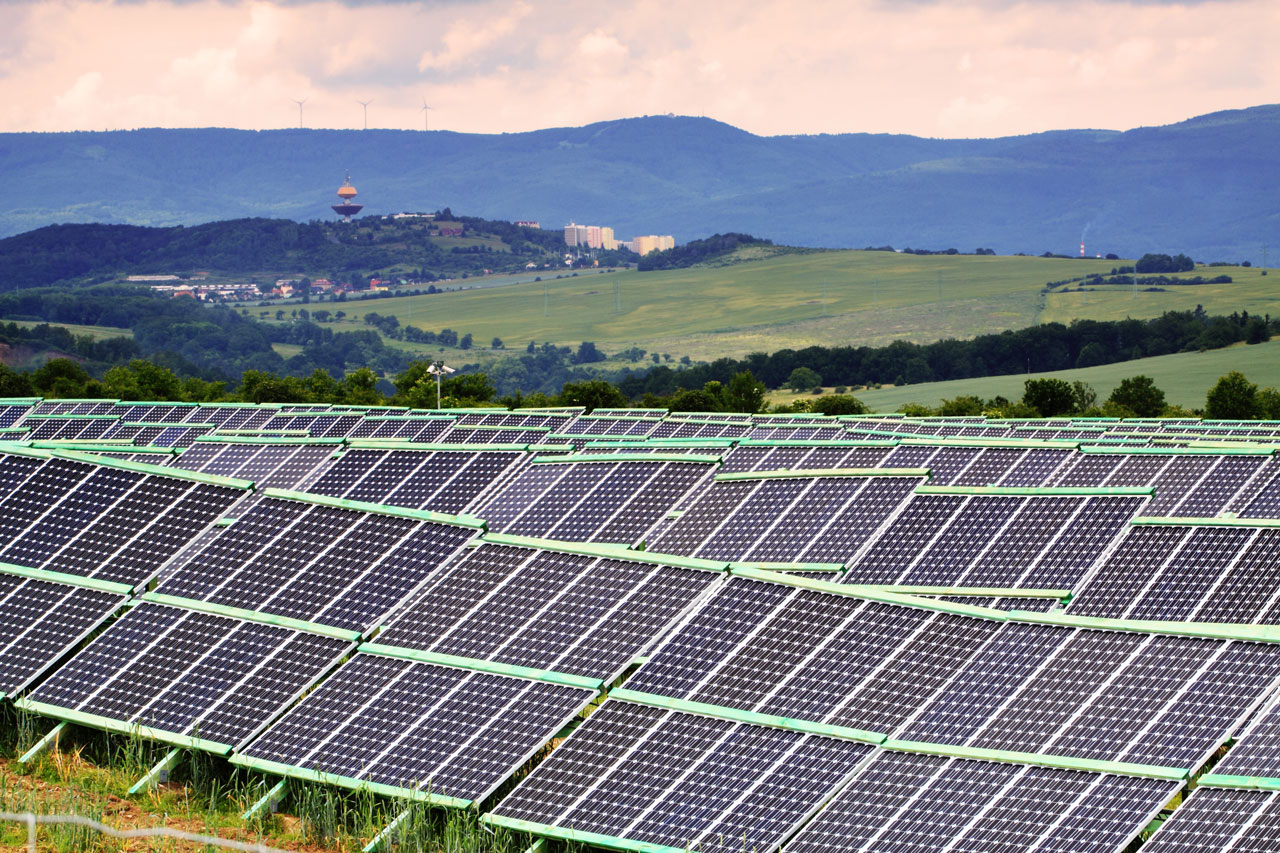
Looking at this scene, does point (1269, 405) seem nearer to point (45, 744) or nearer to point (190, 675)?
point (190, 675)

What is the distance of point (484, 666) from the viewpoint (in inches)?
794

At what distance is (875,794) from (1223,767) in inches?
172

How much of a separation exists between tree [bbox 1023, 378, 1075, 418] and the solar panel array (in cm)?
7502

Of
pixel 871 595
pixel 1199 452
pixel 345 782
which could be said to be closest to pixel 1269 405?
pixel 1199 452

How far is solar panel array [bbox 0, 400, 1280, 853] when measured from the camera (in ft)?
56.9

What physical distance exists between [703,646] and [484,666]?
334cm

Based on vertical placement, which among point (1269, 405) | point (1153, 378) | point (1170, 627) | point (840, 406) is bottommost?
point (1153, 378)

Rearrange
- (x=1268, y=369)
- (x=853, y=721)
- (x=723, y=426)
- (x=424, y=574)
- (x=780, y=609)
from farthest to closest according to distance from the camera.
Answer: (x=1268, y=369)
(x=723, y=426)
(x=424, y=574)
(x=780, y=609)
(x=853, y=721)

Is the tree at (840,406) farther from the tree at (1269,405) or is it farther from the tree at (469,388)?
the tree at (1269,405)

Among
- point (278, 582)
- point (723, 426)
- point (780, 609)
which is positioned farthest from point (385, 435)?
point (780, 609)

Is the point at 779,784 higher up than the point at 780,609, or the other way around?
the point at 780,609

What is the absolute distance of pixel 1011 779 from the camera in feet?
57.0

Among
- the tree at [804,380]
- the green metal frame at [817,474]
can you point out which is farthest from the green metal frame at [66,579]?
the tree at [804,380]

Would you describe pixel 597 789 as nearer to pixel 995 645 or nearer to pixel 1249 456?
pixel 995 645
